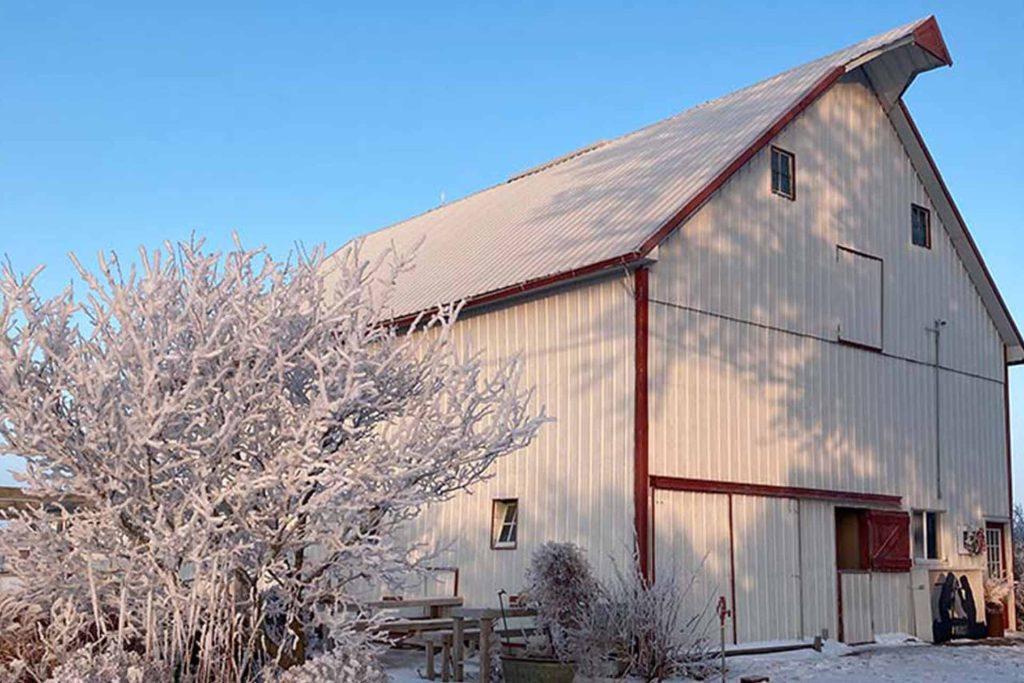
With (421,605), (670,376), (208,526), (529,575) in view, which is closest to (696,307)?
(670,376)

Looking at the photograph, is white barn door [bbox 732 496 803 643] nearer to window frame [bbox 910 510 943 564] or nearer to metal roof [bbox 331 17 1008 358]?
window frame [bbox 910 510 943 564]

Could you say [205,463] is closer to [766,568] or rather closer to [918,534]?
[766,568]

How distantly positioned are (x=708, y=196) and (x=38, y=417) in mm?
11015

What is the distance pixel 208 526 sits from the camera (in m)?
8.08

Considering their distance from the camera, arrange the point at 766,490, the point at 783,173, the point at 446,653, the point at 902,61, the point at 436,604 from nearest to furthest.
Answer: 1. the point at 446,653
2. the point at 436,604
3. the point at 766,490
4. the point at 783,173
5. the point at 902,61

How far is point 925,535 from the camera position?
20.5 metres

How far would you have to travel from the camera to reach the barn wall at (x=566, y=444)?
1622cm

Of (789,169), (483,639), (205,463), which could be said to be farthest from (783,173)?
(205,463)

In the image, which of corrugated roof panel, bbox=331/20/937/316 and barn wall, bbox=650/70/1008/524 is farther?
corrugated roof panel, bbox=331/20/937/316

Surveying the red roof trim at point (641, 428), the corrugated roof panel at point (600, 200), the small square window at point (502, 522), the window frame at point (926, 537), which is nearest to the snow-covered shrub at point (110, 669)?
the red roof trim at point (641, 428)

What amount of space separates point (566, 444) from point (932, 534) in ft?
25.1

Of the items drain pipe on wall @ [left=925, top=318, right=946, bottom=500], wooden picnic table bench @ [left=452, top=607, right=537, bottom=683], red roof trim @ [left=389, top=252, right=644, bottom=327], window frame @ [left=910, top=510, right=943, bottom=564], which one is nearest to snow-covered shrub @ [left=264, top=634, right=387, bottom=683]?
wooden picnic table bench @ [left=452, top=607, right=537, bottom=683]

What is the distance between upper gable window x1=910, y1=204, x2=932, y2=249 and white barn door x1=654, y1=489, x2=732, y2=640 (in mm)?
7315

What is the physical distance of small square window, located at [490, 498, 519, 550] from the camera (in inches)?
704
